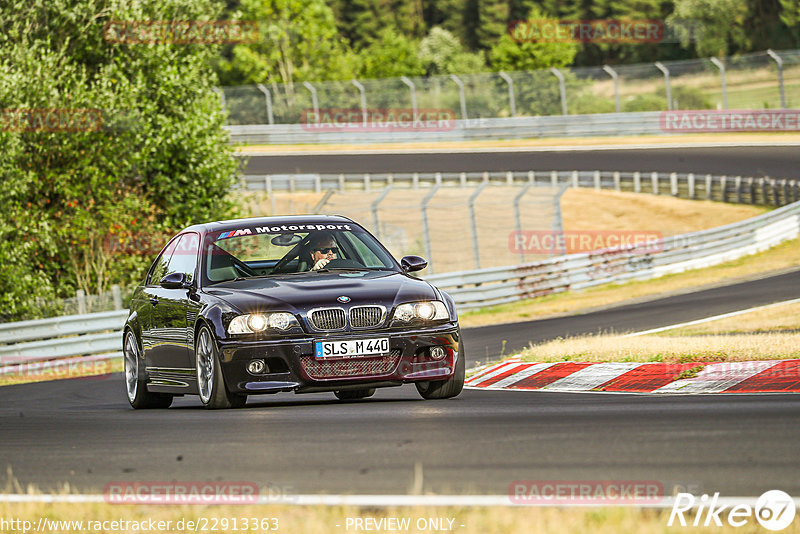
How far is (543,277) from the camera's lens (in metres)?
27.4

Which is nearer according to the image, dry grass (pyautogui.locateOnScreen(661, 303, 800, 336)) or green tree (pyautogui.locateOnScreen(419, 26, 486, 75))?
dry grass (pyautogui.locateOnScreen(661, 303, 800, 336))

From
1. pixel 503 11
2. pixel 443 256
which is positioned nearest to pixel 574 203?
pixel 443 256

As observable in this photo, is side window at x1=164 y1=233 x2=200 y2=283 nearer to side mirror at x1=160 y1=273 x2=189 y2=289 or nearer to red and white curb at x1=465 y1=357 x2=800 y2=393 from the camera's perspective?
side mirror at x1=160 y1=273 x2=189 y2=289

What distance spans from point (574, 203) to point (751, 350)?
2921 cm

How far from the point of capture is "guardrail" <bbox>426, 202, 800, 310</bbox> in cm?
2592

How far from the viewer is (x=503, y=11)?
4508 inches

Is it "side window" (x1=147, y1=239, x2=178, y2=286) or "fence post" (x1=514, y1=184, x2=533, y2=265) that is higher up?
"side window" (x1=147, y1=239, x2=178, y2=286)

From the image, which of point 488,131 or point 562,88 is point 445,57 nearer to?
point 488,131

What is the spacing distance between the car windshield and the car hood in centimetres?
33

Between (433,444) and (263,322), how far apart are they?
2.55m

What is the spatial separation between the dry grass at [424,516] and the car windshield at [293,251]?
4644mm

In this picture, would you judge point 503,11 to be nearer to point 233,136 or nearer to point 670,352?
point 233,136

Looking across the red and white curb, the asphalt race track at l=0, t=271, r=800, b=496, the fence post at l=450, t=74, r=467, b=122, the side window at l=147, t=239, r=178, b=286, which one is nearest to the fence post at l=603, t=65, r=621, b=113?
the fence post at l=450, t=74, r=467, b=122

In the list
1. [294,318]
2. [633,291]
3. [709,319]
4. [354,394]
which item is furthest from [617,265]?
[294,318]
